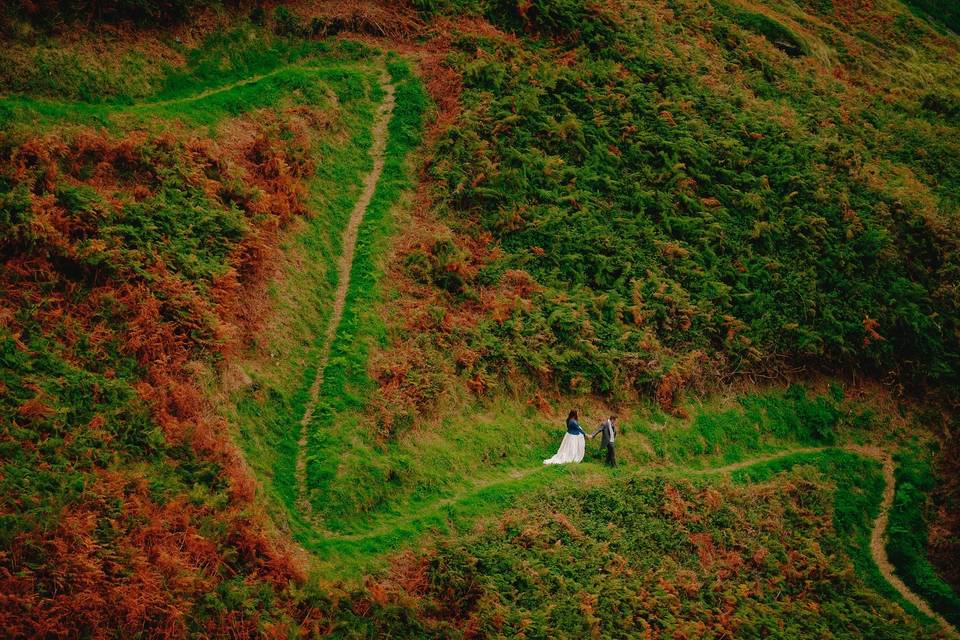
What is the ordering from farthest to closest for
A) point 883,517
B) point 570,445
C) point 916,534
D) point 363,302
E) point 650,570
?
1. point 883,517
2. point 916,534
3. point 363,302
4. point 570,445
5. point 650,570

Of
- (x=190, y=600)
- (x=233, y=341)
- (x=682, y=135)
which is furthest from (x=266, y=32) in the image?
(x=190, y=600)

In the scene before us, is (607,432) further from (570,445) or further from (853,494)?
(853,494)

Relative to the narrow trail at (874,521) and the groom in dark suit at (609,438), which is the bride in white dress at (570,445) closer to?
the groom in dark suit at (609,438)

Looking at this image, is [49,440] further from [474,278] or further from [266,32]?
[266,32]

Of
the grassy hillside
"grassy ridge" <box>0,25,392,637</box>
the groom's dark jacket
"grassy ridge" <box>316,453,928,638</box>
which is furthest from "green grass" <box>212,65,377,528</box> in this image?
the groom's dark jacket

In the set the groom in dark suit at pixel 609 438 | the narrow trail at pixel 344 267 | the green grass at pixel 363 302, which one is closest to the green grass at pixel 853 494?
the groom in dark suit at pixel 609 438

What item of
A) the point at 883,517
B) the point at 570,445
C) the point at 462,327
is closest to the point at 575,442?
the point at 570,445

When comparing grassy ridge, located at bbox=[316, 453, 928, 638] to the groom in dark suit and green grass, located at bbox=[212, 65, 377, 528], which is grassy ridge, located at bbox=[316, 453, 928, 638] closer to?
the groom in dark suit
